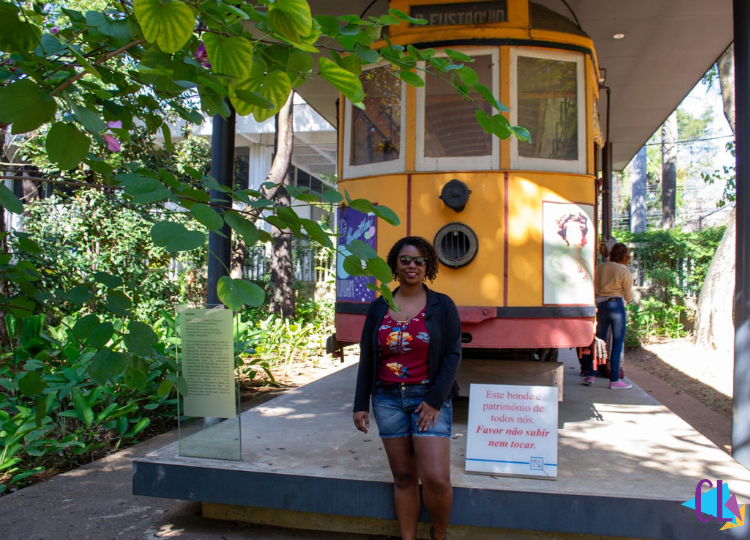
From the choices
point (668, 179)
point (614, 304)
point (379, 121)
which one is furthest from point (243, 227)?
point (668, 179)

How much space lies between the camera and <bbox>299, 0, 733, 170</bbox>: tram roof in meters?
6.10

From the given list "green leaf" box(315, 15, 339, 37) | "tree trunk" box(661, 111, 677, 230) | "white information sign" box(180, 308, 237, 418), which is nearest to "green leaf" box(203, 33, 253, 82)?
"green leaf" box(315, 15, 339, 37)

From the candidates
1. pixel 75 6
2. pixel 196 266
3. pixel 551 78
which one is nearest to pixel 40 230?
pixel 196 266

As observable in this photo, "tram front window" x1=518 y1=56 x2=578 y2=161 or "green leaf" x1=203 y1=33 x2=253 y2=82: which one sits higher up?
"tram front window" x1=518 y1=56 x2=578 y2=161

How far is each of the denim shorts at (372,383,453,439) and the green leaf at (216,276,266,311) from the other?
1.84 m

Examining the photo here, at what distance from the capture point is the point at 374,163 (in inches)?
206

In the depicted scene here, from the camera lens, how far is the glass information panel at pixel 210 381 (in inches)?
158

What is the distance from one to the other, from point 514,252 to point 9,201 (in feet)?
12.0

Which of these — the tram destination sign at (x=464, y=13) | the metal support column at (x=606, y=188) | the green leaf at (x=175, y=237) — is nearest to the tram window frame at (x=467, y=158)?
the tram destination sign at (x=464, y=13)

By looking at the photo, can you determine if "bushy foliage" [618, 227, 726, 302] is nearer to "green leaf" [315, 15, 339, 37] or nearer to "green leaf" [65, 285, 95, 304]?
"green leaf" [315, 15, 339, 37]

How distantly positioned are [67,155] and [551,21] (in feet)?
14.3

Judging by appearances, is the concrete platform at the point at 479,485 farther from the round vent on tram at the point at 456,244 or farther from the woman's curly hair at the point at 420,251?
the round vent on tram at the point at 456,244

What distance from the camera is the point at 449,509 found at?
3.33 m

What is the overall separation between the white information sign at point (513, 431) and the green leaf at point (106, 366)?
241 cm
